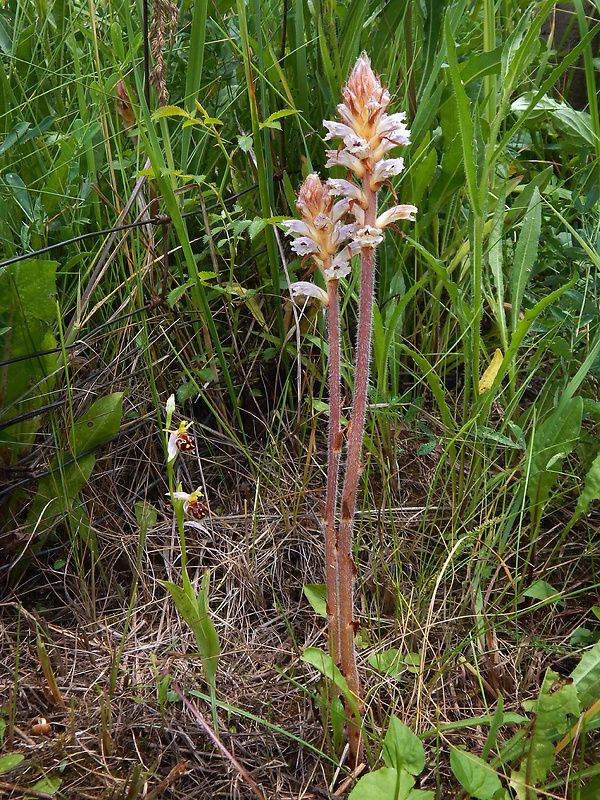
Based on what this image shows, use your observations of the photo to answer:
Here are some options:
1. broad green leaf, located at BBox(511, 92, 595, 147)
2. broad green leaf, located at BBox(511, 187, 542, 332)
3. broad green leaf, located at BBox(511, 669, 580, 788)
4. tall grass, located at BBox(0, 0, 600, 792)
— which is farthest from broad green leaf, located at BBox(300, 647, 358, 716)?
broad green leaf, located at BBox(511, 92, 595, 147)

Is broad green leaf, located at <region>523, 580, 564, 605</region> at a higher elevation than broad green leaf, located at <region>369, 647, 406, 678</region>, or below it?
below

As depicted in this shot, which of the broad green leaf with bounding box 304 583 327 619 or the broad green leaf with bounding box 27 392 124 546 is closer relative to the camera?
the broad green leaf with bounding box 304 583 327 619

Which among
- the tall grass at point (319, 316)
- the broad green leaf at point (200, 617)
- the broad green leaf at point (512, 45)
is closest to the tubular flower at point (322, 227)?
the tall grass at point (319, 316)

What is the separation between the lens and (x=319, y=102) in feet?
6.28

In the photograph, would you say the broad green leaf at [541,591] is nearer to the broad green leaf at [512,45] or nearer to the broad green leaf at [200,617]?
the broad green leaf at [200,617]

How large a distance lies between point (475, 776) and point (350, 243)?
0.94 m

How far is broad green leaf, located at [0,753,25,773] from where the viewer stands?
1243 millimetres

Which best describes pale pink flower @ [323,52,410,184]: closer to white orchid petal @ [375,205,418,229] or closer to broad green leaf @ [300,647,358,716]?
white orchid petal @ [375,205,418,229]

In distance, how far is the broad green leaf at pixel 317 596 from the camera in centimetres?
141

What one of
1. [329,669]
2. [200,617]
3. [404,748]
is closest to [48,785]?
[200,617]

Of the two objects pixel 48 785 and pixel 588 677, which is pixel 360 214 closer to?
pixel 588 677

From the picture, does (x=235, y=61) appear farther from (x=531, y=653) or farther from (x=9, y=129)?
(x=531, y=653)

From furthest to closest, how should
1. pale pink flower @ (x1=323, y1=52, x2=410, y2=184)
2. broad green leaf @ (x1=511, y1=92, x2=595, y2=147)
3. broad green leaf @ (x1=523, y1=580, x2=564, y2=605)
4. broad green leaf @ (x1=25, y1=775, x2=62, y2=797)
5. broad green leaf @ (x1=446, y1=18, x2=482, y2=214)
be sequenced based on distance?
broad green leaf @ (x1=511, y1=92, x2=595, y2=147) < broad green leaf @ (x1=523, y1=580, x2=564, y2=605) < broad green leaf @ (x1=446, y1=18, x2=482, y2=214) < broad green leaf @ (x1=25, y1=775, x2=62, y2=797) < pale pink flower @ (x1=323, y1=52, x2=410, y2=184)

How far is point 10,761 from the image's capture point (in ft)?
4.12
